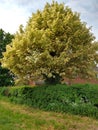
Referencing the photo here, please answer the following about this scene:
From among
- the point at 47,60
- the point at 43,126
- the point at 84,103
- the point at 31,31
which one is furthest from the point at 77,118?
the point at 31,31

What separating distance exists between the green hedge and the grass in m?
0.64

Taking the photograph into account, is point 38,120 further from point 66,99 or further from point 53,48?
point 53,48

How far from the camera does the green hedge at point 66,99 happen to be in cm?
2080

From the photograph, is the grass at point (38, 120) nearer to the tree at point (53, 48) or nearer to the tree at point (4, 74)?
the tree at point (53, 48)

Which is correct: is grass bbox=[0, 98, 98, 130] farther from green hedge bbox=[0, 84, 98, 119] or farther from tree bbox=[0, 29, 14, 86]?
tree bbox=[0, 29, 14, 86]

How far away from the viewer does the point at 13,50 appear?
24266 millimetres

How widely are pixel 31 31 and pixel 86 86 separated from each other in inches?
212

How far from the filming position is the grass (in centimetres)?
1728

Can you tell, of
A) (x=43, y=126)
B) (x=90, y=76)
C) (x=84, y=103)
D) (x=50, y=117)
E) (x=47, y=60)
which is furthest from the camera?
(x=90, y=76)

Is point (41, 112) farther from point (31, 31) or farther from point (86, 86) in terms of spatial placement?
point (31, 31)

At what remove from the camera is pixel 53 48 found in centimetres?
2516

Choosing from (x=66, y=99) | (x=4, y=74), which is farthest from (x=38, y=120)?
(x=4, y=74)

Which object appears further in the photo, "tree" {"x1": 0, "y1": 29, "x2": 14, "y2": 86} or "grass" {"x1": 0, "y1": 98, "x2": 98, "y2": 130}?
"tree" {"x1": 0, "y1": 29, "x2": 14, "y2": 86}

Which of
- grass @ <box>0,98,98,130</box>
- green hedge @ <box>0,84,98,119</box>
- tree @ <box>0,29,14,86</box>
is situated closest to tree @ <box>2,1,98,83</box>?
green hedge @ <box>0,84,98,119</box>
